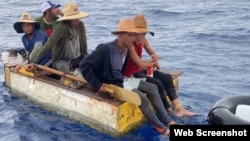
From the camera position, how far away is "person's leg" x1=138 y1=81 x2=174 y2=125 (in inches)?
255

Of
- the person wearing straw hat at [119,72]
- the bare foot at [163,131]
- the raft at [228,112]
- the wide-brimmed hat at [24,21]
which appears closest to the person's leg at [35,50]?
the wide-brimmed hat at [24,21]

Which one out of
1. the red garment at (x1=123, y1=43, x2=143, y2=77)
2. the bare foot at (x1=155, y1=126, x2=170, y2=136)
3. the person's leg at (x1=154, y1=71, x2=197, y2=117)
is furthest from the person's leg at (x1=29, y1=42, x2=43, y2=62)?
the bare foot at (x1=155, y1=126, x2=170, y2=136)

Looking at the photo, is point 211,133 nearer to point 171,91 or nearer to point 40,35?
point 171,91

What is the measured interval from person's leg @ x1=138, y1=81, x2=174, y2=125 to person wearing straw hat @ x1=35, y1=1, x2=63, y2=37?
104 inches

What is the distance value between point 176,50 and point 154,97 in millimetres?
6048

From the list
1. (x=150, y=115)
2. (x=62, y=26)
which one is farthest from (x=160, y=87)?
(x=62, y=26)

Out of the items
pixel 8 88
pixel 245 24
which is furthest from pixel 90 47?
pixel 245 24

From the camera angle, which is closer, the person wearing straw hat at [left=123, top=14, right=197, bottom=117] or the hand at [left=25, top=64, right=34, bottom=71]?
the person wearing straw hat at [left=123, top=14, right=197, bottom=117]

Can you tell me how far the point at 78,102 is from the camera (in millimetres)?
6895

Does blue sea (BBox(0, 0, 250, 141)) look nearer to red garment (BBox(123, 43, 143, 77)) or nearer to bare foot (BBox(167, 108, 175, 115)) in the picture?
bare foot (BBox(167, 108, 175, 115))

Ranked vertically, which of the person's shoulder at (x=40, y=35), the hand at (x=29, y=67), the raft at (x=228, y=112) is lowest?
the raft at (x=228, y=112)

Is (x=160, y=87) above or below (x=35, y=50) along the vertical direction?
below

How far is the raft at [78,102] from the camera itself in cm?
640

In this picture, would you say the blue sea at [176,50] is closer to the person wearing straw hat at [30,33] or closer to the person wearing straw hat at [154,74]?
the person wearing straw hat at [154,74]
